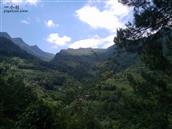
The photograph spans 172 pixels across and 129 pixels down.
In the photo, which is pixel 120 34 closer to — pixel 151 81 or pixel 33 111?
pixel 33 111

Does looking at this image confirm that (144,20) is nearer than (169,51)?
Yes

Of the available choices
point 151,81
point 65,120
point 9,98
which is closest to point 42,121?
point 65,120

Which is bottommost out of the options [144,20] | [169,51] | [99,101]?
[99,101]

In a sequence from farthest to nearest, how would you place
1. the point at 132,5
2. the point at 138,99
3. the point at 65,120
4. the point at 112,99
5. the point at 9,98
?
the point at 112,99 < the point at 9,98 < the point at 138,99 < the point at 132,5 < the point at 65,120

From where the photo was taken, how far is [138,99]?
4938cm

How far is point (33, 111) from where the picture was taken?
1644 centimetres

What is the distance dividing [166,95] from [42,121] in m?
16.3

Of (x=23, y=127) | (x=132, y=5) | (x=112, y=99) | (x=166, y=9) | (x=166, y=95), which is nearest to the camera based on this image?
(x=23, y=127)


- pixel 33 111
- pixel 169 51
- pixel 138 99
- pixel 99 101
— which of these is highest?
pixel 169 51

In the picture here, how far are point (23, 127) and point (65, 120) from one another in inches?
109

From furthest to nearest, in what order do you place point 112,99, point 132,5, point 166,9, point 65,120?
1. point 112,99
2. point 132,5
3. point 166,9
4. point 65,120

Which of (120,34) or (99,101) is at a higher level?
(120,34)

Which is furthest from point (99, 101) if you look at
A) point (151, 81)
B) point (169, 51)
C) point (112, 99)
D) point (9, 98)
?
point (169, 51)

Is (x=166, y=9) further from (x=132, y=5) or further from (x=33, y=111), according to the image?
(x=33, y=111)
